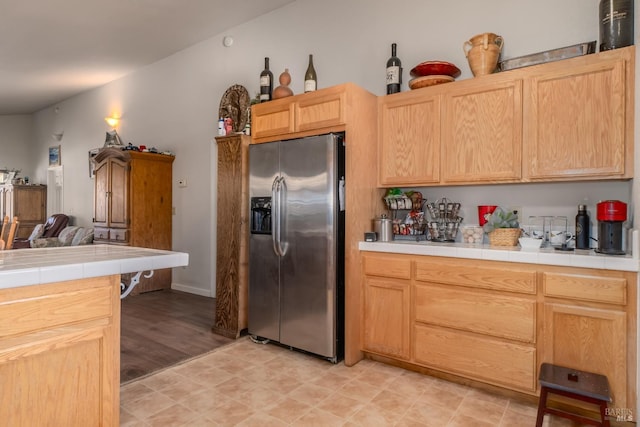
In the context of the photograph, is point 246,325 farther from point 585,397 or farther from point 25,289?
Result: point 585,397

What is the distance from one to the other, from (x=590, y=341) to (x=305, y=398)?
1618 millimetres

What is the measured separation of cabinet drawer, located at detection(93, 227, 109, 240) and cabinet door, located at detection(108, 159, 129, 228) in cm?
16

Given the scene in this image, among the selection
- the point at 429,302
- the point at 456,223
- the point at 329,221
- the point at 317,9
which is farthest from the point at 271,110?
the point at 429,302

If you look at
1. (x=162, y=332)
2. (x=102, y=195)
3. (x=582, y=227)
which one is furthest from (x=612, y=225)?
(x=102, y=195)

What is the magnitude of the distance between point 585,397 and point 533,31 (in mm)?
2329

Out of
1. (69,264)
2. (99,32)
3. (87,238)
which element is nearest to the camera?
(69,264)

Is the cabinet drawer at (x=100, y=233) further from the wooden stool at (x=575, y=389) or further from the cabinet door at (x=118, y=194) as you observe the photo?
the wooden stool at (x=575, y=389)

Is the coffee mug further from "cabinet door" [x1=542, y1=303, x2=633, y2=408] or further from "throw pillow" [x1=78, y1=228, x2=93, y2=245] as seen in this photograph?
"throw pillow" [x1=78, y1=228, x2=93, y2=245]

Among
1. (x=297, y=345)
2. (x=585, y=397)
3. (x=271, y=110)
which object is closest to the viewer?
(x=585, y=397)

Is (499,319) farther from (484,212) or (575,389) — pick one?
(484,212)

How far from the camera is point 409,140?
277 centimetres

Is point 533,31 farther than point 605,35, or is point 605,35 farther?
point 533,31

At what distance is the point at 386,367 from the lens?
2.65m

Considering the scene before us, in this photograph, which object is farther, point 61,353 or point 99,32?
point 99,32
